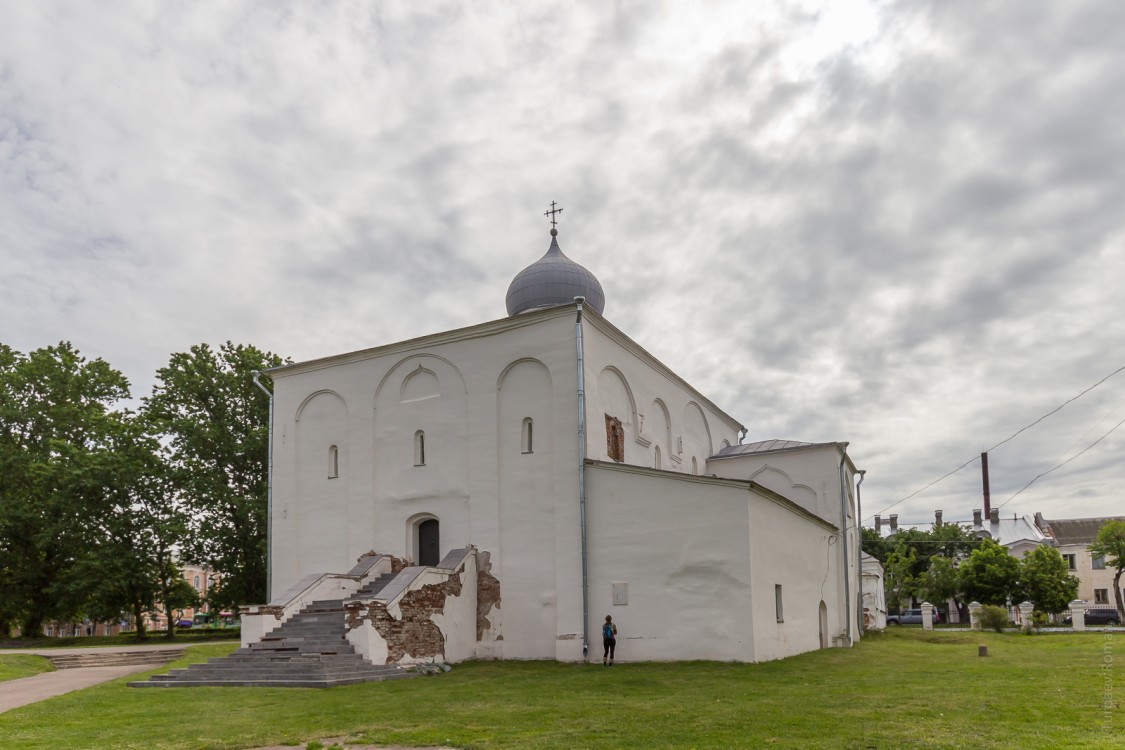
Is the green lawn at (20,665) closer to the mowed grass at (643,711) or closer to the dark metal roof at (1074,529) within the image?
the mowed grass at (643,711)

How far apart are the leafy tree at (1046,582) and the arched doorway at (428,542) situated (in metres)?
37.7

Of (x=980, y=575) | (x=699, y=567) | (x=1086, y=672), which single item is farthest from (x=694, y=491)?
(x=980, y=575)

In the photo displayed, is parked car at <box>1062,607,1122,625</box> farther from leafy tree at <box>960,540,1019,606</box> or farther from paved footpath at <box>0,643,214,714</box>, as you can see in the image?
paved footpath at <box>0,643,214,714</box>

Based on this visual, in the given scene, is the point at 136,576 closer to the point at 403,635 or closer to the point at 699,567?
the point at 403,635

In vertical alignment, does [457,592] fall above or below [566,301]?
below

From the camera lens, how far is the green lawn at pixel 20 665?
18.9 meters

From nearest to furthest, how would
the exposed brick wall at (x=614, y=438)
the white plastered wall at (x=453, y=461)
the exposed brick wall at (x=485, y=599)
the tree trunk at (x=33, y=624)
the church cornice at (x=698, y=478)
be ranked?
the church cornice at (x=698, y=478)
the white plastered wall at (x=453, y=461)
the exposed brick wall at (x=485, y=599)
the exposed brick wall at (x=614, y=438)
the tree trunk at (x=33, y=624)

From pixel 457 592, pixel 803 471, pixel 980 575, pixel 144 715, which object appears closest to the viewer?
pixel 144 715

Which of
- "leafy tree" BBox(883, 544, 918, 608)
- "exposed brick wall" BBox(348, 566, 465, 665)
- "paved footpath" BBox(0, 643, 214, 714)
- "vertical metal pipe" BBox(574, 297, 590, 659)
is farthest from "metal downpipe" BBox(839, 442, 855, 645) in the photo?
"leafy tree" BBox(883, 544, 918, 608)

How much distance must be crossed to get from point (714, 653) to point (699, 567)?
1.69 meters

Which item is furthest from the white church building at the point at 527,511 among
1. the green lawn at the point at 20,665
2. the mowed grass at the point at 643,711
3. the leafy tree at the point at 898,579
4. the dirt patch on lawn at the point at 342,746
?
the leafy tree at the point at 898,579

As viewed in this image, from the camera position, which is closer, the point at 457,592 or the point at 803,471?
the point at 457,592

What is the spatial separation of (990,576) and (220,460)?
39.7m

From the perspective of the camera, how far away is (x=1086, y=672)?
581 inches
